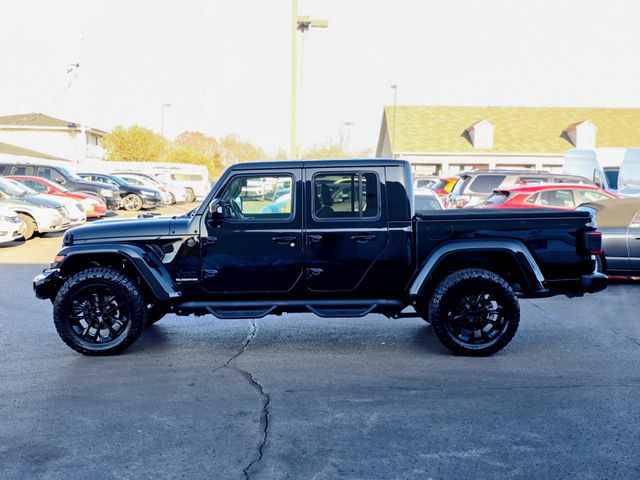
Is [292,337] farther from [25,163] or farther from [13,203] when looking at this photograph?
[25,163]

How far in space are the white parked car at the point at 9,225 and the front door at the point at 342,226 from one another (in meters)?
10.9

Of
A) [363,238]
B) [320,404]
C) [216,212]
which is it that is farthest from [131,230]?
[320,404]

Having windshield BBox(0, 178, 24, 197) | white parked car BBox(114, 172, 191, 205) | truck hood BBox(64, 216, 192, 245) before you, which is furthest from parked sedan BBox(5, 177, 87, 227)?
white parked car BBox(114, 172, 191, 205)

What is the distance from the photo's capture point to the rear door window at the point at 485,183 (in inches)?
766

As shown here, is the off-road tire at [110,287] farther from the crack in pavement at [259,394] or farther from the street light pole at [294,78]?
the street light pole at [294,78]

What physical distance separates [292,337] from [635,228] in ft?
19.5

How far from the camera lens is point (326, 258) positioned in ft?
22.6

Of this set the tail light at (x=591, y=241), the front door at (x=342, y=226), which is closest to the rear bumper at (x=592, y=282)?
the tail light at (x=591, y=241)

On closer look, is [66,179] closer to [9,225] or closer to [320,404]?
[9,225]

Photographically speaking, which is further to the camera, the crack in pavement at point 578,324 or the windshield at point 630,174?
the windshield at point 630,174

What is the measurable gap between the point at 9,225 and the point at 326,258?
1119 centimetres

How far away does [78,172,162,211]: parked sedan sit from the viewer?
30.2m

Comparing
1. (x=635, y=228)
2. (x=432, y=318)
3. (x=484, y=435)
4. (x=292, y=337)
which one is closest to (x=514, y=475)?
(x=484, y=435)

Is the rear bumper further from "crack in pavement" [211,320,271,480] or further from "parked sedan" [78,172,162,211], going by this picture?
"parked sedan" [78,172,162,211]
